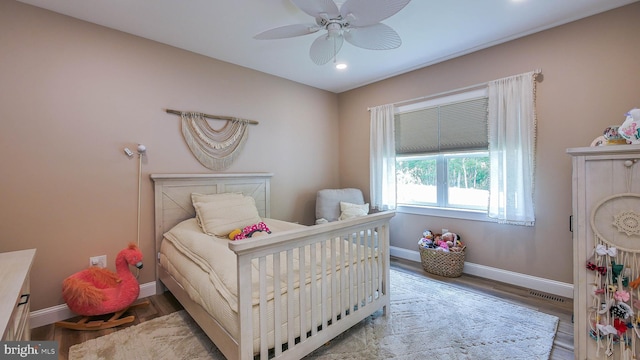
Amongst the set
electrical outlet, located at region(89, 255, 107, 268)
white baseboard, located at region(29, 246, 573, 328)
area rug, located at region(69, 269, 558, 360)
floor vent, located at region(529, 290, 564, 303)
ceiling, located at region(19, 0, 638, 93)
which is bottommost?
area rug, located at region(69, 269, 558, 360)

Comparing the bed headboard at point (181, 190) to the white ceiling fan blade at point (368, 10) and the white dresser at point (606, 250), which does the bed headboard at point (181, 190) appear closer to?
the white ceiling fan blade at point (368, 10)

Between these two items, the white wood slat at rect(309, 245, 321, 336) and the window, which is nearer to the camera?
the white wood slat at rect(309, 245, 321, 336)

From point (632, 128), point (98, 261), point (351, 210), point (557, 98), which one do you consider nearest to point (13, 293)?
point (98, 261)

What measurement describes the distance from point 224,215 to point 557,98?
3295mm

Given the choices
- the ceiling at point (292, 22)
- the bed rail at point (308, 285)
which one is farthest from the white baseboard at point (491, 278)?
the ceiling at point (292, 22)

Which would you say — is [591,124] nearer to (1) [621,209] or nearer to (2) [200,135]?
(1) [621,209]

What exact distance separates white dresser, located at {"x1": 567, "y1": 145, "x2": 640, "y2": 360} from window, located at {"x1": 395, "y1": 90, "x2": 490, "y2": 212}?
142 centimetres

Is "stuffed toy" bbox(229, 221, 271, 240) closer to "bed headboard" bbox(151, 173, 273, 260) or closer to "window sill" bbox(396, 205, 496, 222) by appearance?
"bed headboard" bbox(151, 173, 273, 260)

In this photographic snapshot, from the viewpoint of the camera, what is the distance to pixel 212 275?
63.3 inches

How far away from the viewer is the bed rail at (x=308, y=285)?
51.3 inches

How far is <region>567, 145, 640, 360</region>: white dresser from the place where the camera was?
55.2 inches

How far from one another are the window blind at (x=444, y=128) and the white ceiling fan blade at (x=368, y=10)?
183 centimetres

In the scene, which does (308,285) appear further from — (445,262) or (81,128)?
(81,128)

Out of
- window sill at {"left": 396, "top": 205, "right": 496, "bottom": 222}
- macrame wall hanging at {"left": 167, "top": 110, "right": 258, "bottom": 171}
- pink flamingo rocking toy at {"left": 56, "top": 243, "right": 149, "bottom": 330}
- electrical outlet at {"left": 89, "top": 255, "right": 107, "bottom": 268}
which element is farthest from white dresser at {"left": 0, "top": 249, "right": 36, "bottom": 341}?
window sill at {"left": 396, "top": 205, "right": 496, "bottom": 222}
